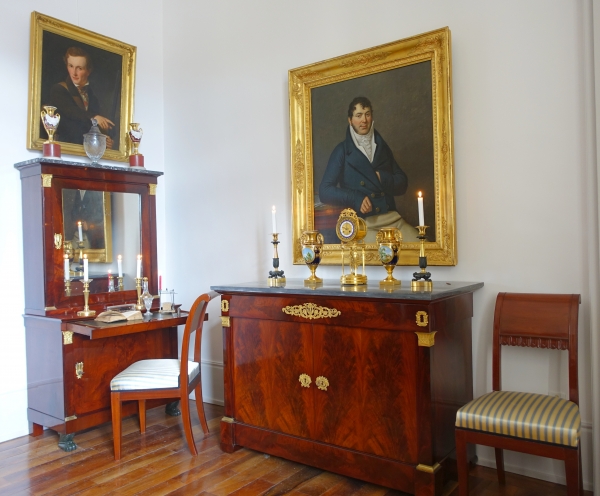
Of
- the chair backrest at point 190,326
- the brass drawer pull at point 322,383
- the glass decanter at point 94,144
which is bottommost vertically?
the brass drawer pull at point 322,383

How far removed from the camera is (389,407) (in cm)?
269

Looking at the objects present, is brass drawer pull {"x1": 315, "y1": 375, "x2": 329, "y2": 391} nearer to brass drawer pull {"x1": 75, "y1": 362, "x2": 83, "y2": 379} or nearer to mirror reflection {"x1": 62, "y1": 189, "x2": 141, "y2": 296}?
brass drawer pull {"x1": 75, "y1": 362, "x2": 83, "y2": 379}

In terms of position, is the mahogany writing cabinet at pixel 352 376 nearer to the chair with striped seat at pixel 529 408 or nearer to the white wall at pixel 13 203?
the chair with striped seat at pixel 529 408

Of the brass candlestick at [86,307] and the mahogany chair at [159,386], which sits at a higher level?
the brass candlestick at [86,307]

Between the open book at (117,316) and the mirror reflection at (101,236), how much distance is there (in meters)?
0.31

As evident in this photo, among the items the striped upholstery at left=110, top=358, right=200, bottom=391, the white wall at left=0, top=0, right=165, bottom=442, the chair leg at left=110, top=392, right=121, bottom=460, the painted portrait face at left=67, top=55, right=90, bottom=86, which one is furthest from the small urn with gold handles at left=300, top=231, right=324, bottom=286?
the painted portrait face at left=67, top=55, right=90, bottom=86

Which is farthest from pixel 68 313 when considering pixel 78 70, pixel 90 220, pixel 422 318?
pixel 422 318

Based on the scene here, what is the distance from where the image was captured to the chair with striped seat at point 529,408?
7.25 feet

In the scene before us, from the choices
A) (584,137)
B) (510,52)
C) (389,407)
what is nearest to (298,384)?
(389,407)

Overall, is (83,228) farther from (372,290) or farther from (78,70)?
(372,290)

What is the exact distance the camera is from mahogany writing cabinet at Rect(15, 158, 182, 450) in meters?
3.51

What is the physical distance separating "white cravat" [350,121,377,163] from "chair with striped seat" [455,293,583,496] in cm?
125

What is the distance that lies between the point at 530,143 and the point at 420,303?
1168mm

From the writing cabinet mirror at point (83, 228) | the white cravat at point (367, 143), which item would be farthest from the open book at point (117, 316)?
the white cravat at point (367, 143)
